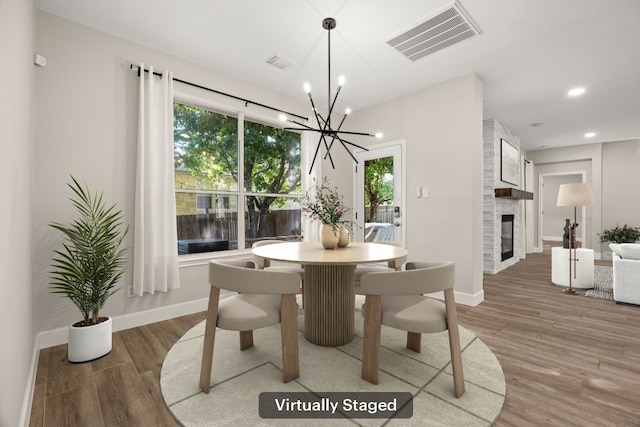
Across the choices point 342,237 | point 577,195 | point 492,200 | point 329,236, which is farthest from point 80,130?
point 577,195

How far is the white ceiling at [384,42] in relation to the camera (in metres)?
2.28

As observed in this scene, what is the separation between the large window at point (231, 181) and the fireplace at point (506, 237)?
4.19m

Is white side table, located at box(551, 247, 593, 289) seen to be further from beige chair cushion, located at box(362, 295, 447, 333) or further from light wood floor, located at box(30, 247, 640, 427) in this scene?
beige chair cushion, located at box(362, 295, 447, 333)

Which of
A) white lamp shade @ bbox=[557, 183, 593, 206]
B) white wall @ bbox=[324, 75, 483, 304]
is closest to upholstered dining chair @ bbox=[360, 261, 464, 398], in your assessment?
white wall @ bbox=[324, 75, 483, 304]

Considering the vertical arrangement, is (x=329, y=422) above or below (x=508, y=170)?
below

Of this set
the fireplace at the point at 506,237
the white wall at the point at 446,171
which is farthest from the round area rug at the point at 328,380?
the fireplace at the point at 506,237

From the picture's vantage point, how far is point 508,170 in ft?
18.4

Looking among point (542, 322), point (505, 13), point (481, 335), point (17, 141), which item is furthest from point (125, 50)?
point (542, 322)

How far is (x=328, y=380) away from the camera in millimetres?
1797

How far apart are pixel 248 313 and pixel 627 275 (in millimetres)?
4293

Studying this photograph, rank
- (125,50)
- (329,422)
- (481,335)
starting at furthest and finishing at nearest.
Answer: (125,50) < (481,335) < (329,422)

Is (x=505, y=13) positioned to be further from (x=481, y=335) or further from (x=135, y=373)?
(x=135, y=373)

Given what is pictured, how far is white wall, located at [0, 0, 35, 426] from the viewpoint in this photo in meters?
1.18

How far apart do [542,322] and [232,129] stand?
13.2 ft
